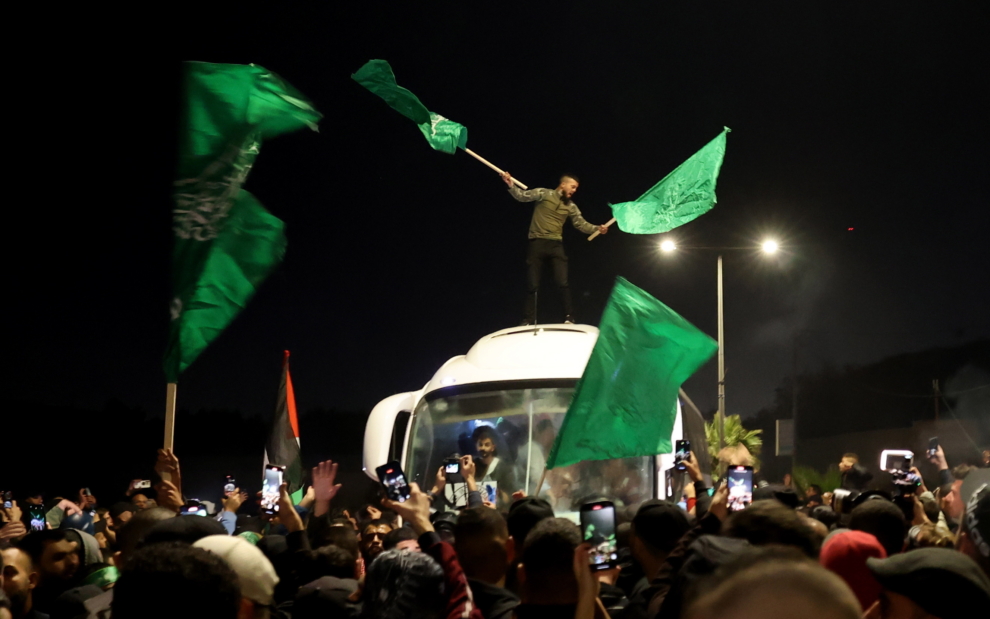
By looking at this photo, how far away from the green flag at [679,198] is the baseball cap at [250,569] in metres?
7.97

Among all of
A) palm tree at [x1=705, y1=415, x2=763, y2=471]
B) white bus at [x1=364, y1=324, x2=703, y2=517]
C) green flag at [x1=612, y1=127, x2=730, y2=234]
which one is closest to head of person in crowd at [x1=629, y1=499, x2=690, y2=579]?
white bus at [x1=364, y1=324, x2=703, y2=517]

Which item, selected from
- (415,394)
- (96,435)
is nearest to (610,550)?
(415,394)

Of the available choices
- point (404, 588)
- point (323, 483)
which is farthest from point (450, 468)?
point (404, 588)

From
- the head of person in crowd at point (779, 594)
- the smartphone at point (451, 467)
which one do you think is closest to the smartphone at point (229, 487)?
the smartphone at point (451, 467)

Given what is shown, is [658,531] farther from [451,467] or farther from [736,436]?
[736,436]

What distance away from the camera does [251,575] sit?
346cm

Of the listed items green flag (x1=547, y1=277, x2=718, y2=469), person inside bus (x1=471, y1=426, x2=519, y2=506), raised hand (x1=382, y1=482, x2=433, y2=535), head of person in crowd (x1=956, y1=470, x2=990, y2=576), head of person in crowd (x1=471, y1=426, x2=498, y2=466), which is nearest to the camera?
head of person in crowd (x1=956, y1=470, x2=990, y2=576)

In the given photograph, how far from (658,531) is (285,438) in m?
9.67

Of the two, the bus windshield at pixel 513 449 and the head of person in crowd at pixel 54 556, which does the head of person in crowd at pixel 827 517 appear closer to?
the bus windshield at pixel 513 449

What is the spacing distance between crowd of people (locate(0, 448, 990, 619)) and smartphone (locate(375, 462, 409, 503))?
23 cm

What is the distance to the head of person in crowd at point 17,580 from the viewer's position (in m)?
4.61

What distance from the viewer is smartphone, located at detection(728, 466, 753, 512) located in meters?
5.48

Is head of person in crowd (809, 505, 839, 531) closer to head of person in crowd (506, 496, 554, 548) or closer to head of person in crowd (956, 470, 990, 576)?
head of person in crowd (506, 496, 554, 548)

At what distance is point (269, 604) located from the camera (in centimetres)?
361
